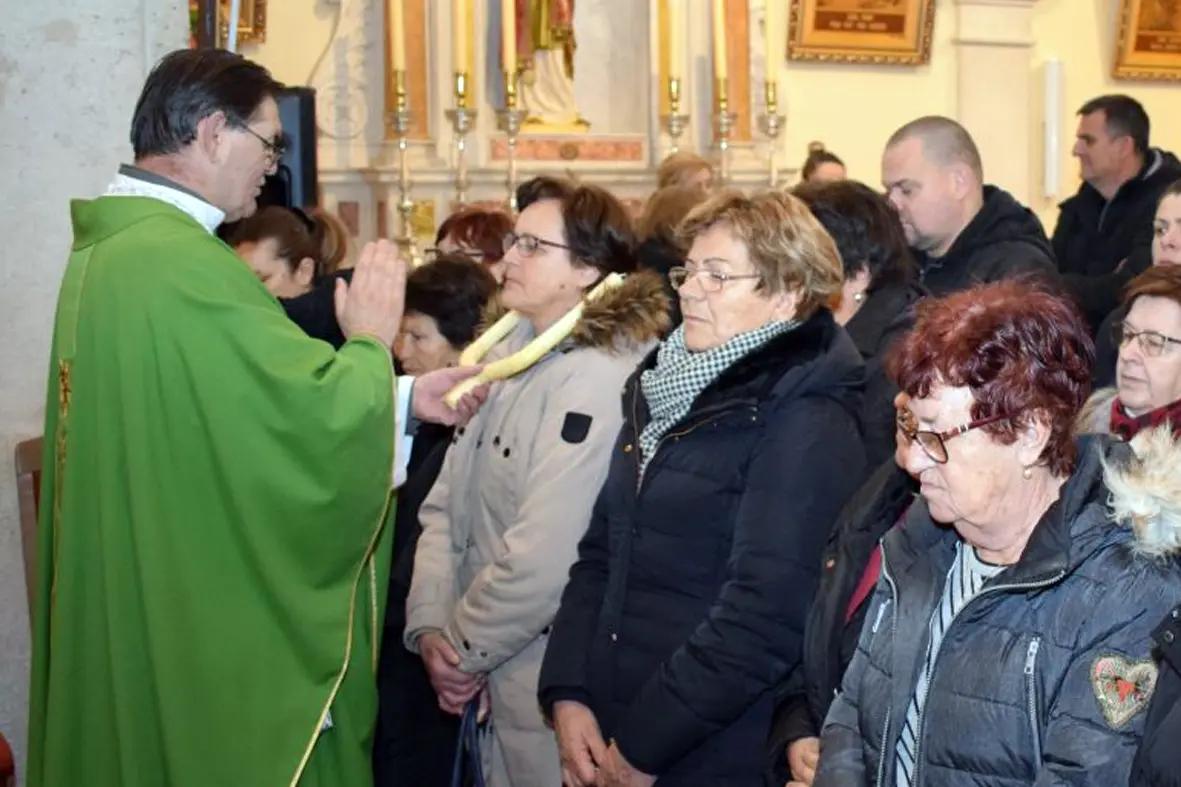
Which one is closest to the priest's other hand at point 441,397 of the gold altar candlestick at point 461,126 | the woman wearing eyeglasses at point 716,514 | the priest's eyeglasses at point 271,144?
the woman wearing eyeglasses at point 716,514

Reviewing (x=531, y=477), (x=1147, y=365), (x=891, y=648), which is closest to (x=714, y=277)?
(x=531, y=477)

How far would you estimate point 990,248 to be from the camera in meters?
4.52

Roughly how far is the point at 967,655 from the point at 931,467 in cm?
27

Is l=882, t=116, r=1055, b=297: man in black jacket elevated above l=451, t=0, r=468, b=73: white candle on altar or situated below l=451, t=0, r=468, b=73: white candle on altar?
below

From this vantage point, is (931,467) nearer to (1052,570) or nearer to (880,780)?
(1052,570)

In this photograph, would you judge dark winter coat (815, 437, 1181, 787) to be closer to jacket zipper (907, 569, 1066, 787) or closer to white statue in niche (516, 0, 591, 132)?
jacket zipper (907, 569, 1066, 787)

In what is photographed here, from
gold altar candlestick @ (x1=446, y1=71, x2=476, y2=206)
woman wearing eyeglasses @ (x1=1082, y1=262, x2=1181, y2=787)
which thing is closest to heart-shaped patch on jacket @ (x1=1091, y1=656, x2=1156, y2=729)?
woman wearing eyeglasses @ (x1=1082, y1=262, x2=1181, y2=787)

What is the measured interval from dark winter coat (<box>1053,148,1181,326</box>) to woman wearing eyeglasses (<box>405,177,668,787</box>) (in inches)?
105

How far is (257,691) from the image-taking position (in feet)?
10.3

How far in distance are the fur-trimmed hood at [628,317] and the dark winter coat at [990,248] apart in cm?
118

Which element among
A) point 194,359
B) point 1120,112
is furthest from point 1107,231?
point 194,359

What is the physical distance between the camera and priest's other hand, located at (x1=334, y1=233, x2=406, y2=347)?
10.8 ft

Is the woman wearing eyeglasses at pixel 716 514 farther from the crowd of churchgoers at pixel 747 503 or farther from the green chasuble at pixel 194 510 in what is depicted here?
the green chasuble at pixel 194 510

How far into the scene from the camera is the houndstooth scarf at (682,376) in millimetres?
3117
